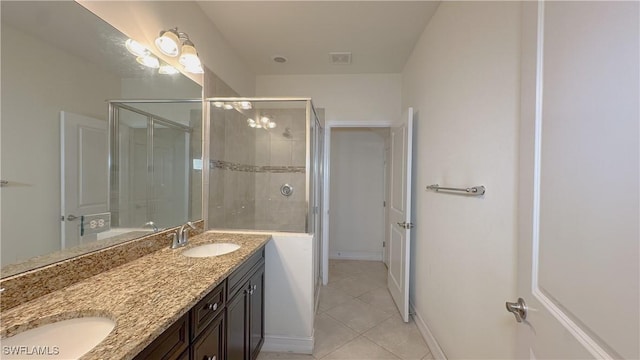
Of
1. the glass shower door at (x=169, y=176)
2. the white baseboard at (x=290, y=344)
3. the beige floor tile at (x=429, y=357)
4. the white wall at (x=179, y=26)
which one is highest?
the white wall at (x=179, y=26)

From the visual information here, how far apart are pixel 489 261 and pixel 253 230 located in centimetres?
166

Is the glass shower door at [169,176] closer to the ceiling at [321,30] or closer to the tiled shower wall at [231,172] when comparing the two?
the tiled shower wall at [231,172]

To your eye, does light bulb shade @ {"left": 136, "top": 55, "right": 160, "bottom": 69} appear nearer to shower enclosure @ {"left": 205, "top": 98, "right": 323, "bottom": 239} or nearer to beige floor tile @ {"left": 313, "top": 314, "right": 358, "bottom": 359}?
shower enclosure @ {"left": 205, "top": 98, "right": 323, "bottom": 239}

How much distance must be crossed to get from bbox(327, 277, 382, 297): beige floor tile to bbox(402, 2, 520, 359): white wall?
858 millimetres

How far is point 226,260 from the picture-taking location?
→ 1.41 metres

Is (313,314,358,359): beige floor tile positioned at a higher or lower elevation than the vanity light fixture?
lower

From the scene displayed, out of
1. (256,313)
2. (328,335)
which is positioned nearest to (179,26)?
(256,313)

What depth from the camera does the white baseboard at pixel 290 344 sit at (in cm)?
195

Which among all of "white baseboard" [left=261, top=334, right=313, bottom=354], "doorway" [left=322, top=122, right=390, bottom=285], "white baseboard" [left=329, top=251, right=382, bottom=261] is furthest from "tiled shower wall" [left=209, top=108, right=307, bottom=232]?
"white baseboard" [left=329, top=251, right=382, bottom=261]

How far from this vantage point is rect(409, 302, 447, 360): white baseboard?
6.06 ft

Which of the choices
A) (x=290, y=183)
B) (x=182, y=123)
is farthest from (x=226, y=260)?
(x=290, y=183)

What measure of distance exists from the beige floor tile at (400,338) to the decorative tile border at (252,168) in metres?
1.61

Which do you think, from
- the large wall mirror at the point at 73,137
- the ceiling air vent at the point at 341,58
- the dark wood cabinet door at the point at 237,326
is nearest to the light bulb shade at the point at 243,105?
the large wall mirror at the point at 73,137

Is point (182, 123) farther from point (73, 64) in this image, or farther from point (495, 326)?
point (495, 326)
